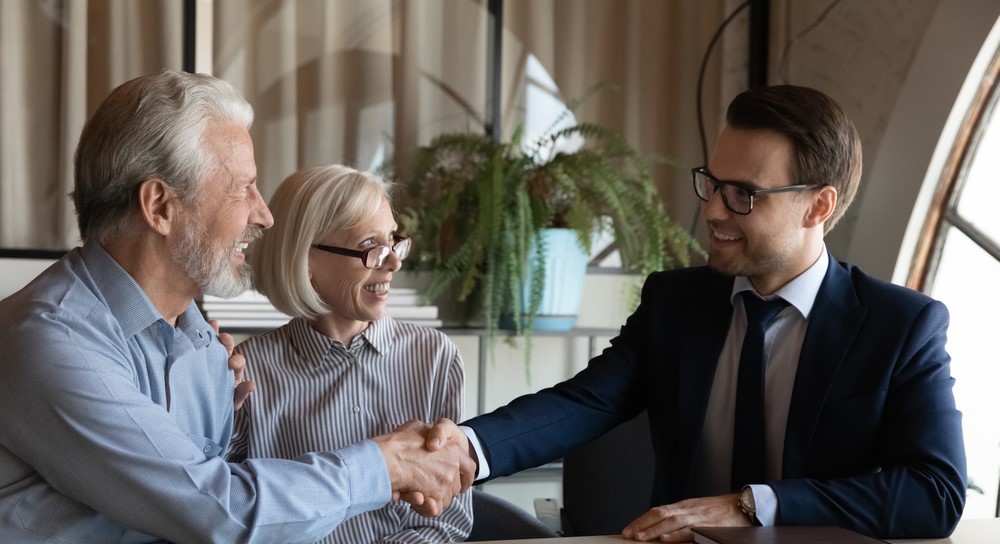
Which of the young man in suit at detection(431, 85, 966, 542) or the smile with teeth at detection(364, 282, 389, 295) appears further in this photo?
the smile with teeth at detection(364, 282, 389, 295)

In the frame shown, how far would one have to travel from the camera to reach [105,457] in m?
1.37

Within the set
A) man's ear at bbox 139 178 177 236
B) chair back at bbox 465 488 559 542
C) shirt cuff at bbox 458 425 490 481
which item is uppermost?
man's ear at bbox 139 178 177 236

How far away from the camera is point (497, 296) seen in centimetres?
317

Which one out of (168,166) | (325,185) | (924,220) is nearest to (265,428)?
(325,185)

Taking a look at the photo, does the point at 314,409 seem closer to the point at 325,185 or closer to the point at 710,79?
the point at 325,185

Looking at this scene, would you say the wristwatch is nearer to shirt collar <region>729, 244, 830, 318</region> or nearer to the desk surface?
the desk surface

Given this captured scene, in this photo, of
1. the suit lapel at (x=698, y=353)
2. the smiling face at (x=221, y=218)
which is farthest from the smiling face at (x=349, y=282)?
the suit lapel at (x=698, y=353)

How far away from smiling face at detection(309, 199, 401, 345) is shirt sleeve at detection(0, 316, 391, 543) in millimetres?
671

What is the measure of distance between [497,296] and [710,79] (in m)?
1.30

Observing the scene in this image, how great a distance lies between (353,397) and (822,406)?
2.99 feet

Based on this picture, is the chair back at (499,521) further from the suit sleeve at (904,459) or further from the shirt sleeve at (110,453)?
the shirt sleeve at (110,453)

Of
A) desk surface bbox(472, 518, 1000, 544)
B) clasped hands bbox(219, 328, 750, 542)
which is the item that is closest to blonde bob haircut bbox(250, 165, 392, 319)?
clasped hands bbox(219, 328, 750, 542)

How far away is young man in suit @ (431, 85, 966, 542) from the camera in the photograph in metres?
1.74

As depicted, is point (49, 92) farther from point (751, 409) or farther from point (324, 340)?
point (751, 409)
